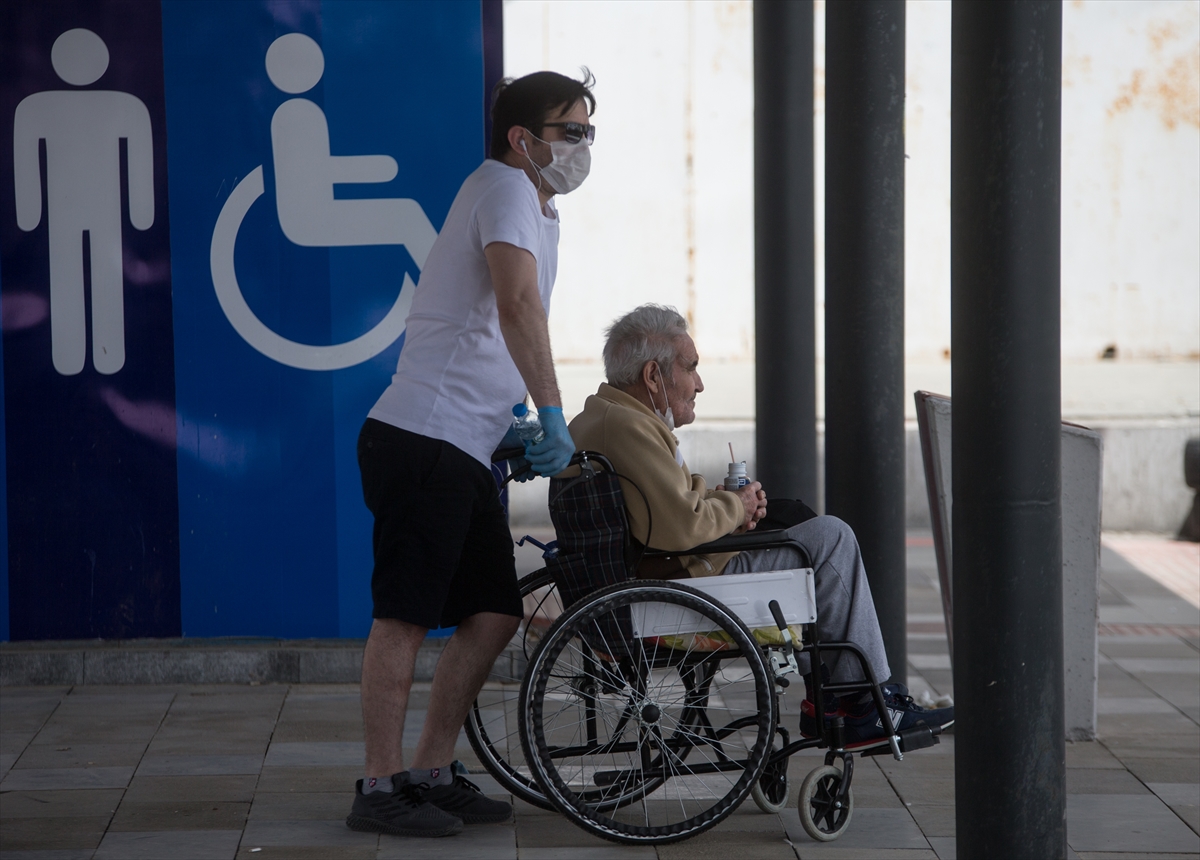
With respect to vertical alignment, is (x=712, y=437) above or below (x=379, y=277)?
below

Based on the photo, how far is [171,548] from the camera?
5.14 metres

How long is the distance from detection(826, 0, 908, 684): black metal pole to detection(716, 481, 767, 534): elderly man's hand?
1018 mm

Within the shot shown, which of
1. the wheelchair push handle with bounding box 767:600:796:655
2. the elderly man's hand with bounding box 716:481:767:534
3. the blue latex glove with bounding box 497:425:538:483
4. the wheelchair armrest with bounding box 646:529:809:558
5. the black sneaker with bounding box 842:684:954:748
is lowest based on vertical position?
the black sneaker with bounding box 842:684:954:748

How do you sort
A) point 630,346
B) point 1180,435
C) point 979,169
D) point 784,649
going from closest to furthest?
point 979,169 → point 784,649 → point 630,346 → point 1180,435

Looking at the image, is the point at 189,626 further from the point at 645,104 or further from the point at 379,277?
the point at 645,104

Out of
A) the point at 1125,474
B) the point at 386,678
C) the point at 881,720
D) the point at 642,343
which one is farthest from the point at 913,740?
the point at 1125,474

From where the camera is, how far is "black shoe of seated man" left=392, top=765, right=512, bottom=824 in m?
3.65

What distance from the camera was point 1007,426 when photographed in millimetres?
2807

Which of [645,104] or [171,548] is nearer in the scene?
[171,548]

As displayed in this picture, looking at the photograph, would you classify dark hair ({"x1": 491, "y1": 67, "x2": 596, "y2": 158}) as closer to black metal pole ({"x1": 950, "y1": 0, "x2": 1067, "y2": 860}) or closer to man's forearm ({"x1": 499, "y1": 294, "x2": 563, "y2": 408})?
man's forearm ({"x1": 499, "y1": 294, "x2": 563, "y2": 408})

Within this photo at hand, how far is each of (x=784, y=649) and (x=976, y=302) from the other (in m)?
1.08

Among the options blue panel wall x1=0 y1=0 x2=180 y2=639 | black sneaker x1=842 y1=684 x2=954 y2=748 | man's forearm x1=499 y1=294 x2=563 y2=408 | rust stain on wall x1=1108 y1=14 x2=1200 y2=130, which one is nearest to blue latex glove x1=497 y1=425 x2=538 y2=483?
man's forearm x1=499 y1=294 x2=563 y2=408

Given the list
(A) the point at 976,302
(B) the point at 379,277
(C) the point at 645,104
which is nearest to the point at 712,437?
(C) the point at 645,104

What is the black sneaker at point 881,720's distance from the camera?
3.55 meters
